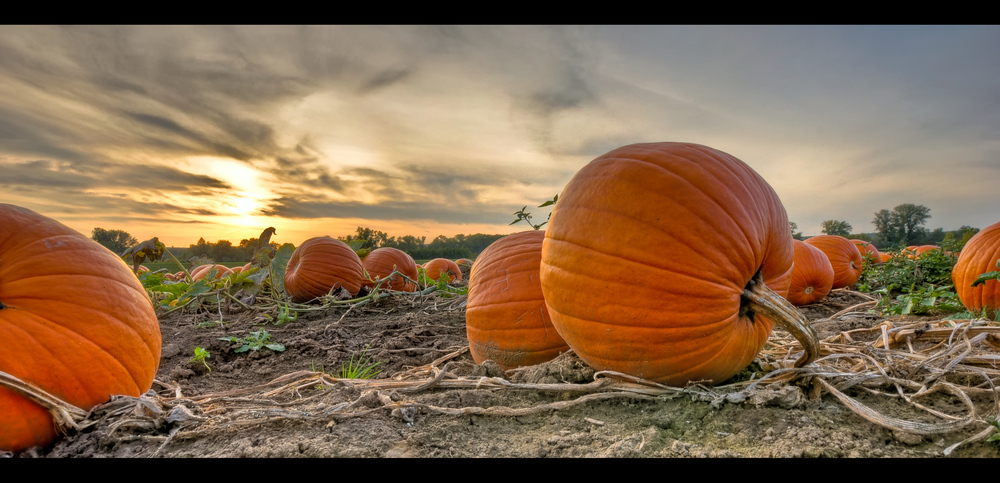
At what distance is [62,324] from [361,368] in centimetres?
163

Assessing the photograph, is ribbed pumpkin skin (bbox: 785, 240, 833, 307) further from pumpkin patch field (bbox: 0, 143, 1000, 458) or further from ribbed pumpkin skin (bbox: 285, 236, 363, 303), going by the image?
ribbed pumpkin skin (bbox: 285, 236, 363, 303)

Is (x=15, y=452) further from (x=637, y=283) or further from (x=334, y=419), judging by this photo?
(x=637, y=283)

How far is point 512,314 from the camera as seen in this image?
279cm

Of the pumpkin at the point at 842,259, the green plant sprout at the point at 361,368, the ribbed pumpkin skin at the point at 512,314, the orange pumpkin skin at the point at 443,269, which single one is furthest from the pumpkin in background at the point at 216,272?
the pumpkin at the point at 842,259

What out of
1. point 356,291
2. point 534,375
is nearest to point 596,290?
point 534,375

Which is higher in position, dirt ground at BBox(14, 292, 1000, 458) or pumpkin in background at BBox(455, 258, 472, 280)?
pumpkin in background at BBox(455, 258, 472, 280)

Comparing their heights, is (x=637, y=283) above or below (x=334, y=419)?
above

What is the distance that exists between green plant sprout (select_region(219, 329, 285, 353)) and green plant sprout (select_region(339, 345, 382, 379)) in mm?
733

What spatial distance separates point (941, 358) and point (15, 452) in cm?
394

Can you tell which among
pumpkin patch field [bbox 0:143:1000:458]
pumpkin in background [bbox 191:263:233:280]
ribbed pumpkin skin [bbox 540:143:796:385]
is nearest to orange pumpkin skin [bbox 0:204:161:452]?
pumpkin patch field [bbox 0:143:1000:458]

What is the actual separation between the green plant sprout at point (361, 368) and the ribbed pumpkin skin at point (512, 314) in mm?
719

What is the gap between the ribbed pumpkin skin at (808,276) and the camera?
5.36 meters

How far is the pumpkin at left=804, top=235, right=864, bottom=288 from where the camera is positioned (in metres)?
6.67

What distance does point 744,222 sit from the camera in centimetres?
212
